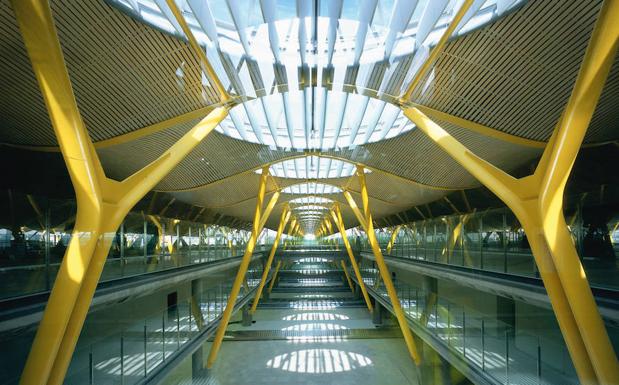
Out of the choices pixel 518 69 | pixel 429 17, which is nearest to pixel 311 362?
pixel 518 69

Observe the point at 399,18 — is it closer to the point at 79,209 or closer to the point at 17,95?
the point at 79,209

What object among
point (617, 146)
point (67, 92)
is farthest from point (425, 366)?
point (67, 92)

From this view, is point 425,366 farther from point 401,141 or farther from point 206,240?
point 206,240

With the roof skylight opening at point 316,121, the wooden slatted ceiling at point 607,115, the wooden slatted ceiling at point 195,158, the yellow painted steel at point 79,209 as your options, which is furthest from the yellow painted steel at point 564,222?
the wooden slatted ceiling at point 195,158

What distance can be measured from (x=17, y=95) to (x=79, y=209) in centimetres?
529

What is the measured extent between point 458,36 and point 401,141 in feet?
33.4

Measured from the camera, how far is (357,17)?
955 centimetres

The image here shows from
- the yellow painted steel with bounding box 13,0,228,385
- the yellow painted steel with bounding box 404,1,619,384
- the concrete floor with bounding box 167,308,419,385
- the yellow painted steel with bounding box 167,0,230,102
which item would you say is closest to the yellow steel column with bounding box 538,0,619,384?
the yellow painted steel with bounding box 404,1,619,384

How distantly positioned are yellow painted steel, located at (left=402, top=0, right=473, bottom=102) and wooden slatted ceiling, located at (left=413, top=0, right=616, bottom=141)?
331 millimetres

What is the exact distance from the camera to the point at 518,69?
401 inches

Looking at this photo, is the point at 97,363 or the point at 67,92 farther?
the point at 97,363

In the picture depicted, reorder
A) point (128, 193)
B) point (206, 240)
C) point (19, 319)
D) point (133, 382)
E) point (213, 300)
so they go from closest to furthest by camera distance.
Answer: point (19, 319)
point (128, 193)
point (133, 382)
point (213, 300)
point (206, 240)

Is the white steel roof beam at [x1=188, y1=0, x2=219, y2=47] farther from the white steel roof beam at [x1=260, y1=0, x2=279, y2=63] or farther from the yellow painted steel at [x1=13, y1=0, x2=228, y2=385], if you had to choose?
the yellow painted steel at [x1=13, y1=0, x2=228, y2=385]

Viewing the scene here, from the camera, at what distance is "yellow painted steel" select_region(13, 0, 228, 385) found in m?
5.35
